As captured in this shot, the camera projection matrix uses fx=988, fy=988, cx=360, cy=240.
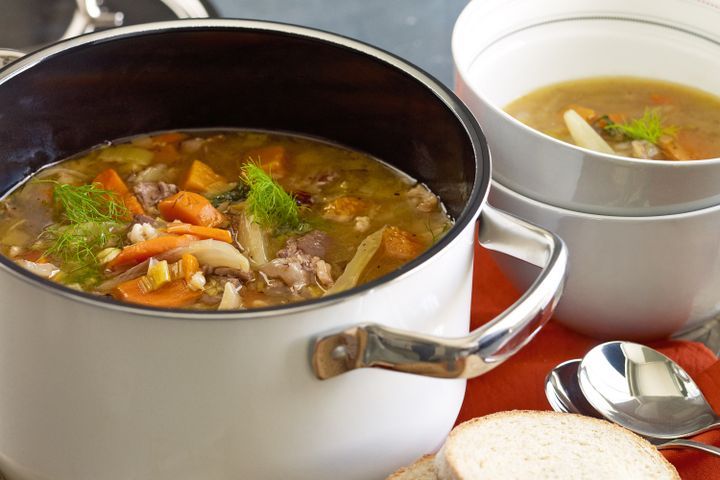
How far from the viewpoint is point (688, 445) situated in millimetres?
1837

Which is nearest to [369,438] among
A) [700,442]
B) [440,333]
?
[440,333]

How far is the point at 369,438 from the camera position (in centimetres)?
153

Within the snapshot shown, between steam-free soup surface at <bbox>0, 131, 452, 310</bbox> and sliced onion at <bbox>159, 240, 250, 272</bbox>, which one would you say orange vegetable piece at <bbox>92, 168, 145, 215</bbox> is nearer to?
steam-free soup surface at <bbox>0, 131, 452, 310</bbox>

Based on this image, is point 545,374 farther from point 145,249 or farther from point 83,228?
point 83,228

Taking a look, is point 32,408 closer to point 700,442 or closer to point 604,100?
point 700,442

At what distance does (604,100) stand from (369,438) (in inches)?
47.7

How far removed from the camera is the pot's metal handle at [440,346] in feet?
4.36

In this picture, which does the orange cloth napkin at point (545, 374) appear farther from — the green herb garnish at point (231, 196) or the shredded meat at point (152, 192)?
the shredded meat at point (152, 192)

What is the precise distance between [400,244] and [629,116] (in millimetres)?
730

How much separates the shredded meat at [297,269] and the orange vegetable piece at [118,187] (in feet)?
1.15

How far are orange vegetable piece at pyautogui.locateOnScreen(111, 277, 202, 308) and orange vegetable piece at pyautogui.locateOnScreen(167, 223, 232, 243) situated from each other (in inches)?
5.2

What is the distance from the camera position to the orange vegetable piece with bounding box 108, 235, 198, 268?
5.91 ft

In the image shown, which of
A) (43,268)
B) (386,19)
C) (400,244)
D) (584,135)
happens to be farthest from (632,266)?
(386,19)

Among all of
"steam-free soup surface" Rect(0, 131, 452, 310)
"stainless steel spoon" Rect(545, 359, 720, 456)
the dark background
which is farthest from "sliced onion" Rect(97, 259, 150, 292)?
the dark background
